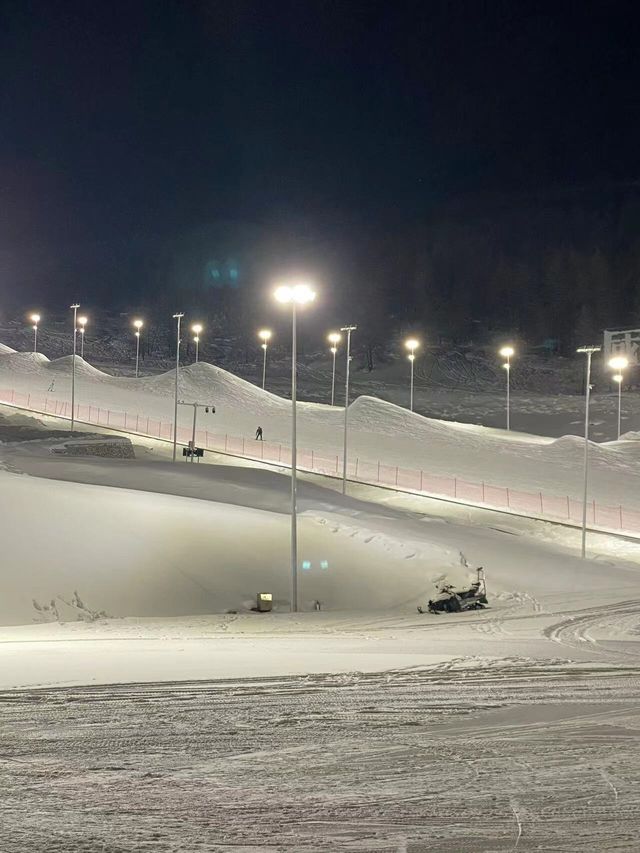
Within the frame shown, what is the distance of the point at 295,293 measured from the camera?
22.1 m

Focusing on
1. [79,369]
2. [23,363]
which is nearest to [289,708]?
[79,369]

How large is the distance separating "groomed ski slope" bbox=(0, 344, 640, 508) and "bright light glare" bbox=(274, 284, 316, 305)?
1019 inches

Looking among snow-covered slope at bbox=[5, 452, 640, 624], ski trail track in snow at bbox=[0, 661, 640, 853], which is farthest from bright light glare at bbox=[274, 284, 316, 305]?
ski trail track in snow at bbox=[0, 661, 640, 853]

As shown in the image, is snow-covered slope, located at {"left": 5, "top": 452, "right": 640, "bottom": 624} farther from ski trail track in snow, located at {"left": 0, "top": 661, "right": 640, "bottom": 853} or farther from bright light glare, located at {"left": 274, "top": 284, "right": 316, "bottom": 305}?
ski trail track in snow, located at {"left": 0, "top": 661, "right": 640, "bottom": 853}

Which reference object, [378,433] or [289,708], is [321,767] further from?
[378,433]

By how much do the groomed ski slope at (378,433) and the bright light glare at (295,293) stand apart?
25.9 meters

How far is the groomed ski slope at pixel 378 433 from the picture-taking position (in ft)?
158

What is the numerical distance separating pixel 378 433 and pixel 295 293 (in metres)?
38.3

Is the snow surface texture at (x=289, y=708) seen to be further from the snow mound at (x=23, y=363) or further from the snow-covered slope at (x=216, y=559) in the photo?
the snow mound at (x=23, y=363)

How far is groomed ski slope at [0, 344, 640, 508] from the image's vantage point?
48250 mm

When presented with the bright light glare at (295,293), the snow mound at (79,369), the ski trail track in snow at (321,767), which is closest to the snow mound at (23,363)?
the snow mound at (79,369)

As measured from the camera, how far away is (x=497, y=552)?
29.3m

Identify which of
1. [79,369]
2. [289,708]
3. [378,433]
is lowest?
[289,708]

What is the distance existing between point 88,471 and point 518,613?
22597 millimetres
